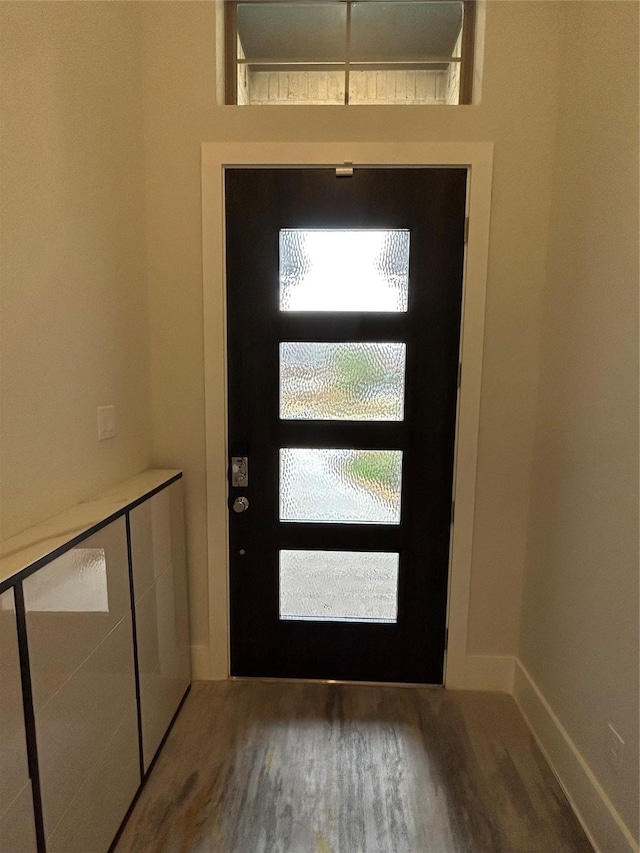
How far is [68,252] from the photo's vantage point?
53.7 inches

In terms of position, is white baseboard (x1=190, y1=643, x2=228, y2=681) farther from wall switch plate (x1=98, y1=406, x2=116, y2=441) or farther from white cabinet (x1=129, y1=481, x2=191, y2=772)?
wall switch plate (x1=98, y1=406, x2=116, y2=441)

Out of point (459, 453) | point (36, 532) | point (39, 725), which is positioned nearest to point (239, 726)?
point (39, 725)

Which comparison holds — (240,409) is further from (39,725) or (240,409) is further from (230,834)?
(230,834)

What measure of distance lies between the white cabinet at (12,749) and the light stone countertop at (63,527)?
0.10 meters

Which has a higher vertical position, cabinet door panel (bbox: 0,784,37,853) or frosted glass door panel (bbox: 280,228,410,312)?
frosted glass door panel (bbox: 280,228,410,312)

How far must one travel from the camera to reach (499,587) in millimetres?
1967

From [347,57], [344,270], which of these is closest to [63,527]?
[344,270]

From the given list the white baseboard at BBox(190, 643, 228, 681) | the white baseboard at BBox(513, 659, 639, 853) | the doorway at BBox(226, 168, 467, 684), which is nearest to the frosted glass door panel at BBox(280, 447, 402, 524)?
the doorway at BBox(226, 168, 467, 684)

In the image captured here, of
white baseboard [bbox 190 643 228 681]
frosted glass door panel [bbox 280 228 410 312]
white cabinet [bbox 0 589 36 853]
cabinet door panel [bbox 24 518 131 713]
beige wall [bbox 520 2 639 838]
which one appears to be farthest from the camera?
white baseboard [bbox 190 643 228 681]

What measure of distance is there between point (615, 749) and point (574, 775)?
29 centimetres

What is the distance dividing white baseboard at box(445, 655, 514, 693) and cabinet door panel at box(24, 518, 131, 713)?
144cm

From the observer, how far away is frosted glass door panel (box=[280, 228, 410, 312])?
5.99ft

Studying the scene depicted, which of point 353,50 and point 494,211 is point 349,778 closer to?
point 494,211

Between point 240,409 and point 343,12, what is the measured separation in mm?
1624
